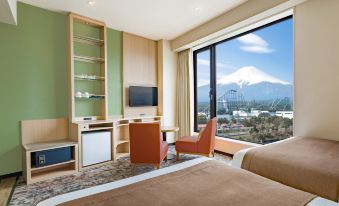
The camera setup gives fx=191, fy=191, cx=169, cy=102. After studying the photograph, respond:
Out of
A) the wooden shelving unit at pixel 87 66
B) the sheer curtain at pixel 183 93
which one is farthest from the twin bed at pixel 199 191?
the sheer curtain at pixel 183 93

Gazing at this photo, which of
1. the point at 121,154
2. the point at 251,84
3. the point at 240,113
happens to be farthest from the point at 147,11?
the point at 121,154

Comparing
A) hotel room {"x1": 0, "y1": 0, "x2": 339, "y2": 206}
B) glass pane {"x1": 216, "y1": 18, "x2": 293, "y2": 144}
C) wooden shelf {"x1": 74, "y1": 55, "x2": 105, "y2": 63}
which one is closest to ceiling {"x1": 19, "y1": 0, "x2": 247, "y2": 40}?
hotel room {"x1": 0, "y1": 0, "x2": 339, "y2": 206}

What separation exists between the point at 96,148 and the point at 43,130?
3.01 feet

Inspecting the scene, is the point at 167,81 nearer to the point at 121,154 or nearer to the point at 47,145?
the point at 121,154

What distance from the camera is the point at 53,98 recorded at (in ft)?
11.0

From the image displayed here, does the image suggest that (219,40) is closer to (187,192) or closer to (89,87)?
(89,87)

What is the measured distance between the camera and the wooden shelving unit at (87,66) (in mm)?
3396

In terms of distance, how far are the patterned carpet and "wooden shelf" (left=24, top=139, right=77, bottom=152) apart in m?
0.49

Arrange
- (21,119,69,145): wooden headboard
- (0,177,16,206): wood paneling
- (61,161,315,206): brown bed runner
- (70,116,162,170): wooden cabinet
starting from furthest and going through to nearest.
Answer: (70,116,162,170): wooden cabinet, (21,119,69,145): wooden headboard, (0,177,16,206): wood paneling, (61,161,315,206): brown bed runner

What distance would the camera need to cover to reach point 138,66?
180 inches

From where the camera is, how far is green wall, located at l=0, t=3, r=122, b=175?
2.91 metres

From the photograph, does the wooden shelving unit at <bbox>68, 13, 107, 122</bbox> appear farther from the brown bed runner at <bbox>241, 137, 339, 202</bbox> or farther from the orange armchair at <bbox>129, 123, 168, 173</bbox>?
the brown bed runner at <bbox>241, 137, 339, 202</bbox>

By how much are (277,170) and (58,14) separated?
4014 millimetres

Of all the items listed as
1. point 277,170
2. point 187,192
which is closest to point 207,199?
point 187,192
